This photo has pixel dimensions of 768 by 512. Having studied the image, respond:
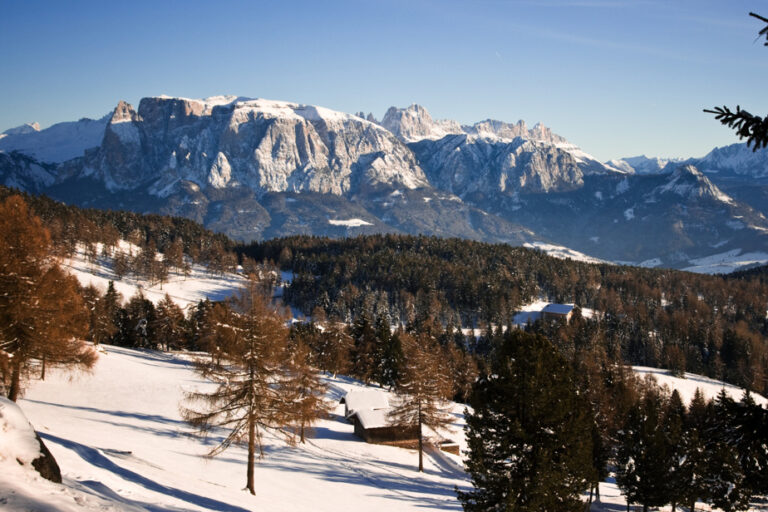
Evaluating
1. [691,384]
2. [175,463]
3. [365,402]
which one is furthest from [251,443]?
[691,384]

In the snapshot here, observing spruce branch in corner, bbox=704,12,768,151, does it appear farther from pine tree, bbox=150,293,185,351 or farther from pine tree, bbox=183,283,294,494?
pine tree, bbox=150,293,185,351

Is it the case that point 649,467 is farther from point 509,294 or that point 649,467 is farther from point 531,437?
point 509,294

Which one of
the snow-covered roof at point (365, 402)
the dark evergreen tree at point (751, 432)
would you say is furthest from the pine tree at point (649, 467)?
the dark evergreen tree at point (751, 432)

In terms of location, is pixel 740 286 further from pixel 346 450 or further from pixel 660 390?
pixel 346 450

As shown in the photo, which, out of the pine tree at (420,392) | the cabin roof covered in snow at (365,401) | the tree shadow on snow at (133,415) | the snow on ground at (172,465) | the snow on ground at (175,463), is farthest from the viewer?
the cabin roof covered in snow at (365,401)

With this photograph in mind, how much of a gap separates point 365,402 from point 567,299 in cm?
13291

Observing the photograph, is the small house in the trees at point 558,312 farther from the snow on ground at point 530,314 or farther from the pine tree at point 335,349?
the pine tree at point 335,349

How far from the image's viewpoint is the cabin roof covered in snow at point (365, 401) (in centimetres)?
5250

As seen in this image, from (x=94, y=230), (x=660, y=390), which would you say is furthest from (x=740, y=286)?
(x=94, y=230)

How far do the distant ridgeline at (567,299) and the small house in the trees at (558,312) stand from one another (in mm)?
5408

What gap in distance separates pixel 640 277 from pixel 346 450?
177 metres

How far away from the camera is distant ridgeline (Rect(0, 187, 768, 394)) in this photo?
12150cm

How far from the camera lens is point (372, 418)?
4975 centimetres

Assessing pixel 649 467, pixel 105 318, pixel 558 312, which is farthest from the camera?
pixel 558 312
